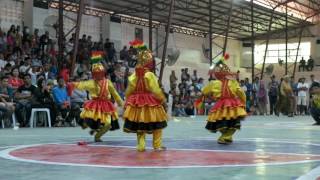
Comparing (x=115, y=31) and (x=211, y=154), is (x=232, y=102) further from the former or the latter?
(x=115, y=31)

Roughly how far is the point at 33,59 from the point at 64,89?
571 cm

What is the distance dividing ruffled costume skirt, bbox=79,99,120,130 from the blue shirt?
599 cm

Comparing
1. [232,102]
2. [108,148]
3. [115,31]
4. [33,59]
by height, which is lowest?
[108,148]

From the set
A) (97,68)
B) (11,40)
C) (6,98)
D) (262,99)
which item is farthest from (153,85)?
(262,99)

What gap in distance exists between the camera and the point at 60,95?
15.7 metres

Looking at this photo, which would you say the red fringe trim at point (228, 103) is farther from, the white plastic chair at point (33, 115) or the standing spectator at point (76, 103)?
the white plastic chair at point (33, 115)

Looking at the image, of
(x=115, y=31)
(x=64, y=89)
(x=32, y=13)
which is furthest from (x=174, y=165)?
(x=115, y=31)

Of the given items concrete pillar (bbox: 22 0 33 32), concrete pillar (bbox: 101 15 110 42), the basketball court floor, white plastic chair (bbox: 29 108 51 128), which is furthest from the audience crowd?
concrete pillar (bbox: 101 15 110 42)

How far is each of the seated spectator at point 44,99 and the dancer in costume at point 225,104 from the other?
712 cm

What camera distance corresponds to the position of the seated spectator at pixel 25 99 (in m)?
15.3

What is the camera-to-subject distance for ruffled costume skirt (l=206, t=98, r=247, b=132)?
367 inches

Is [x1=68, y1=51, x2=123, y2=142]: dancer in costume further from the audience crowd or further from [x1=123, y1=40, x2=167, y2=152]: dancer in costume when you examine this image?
the audience crowd

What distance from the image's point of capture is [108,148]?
28.3 ft

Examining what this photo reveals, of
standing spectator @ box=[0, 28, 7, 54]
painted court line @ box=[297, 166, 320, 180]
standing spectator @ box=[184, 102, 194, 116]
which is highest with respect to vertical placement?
standing spectator @ box=[0, 28, 7, 54]
